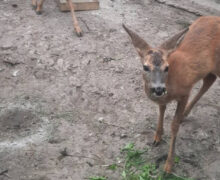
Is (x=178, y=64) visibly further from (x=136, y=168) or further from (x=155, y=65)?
(x=136, y=168)

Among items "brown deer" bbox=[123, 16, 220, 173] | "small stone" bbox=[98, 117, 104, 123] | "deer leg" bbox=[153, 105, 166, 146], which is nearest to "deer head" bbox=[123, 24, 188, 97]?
"brown deer" bbox=[123, 16, 220, 173]

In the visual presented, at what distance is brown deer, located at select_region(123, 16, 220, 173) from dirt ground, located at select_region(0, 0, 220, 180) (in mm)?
554

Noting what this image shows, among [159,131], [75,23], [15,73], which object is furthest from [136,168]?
[75,23]

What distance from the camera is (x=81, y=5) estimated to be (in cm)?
786

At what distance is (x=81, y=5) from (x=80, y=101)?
9.98 ft

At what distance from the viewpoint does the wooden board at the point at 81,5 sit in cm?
774

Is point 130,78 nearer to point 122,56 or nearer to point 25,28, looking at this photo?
point 122,56

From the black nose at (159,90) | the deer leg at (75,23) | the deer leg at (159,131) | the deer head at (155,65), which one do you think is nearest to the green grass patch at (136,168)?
the deer leg at (159,131)

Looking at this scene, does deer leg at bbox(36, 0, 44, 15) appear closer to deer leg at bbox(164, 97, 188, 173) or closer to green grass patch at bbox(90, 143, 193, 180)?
green grass patch at bbox(90, 143, 193, 180)

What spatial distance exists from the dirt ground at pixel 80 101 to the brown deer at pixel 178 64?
554 millimetres

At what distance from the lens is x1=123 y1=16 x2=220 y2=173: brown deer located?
4043mm

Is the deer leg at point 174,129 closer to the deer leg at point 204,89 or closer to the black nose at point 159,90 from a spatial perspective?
the black nose at point 159,90

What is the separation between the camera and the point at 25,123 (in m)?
5.14

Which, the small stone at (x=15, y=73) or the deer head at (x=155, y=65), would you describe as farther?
the small stone at (x=15, y=73)
